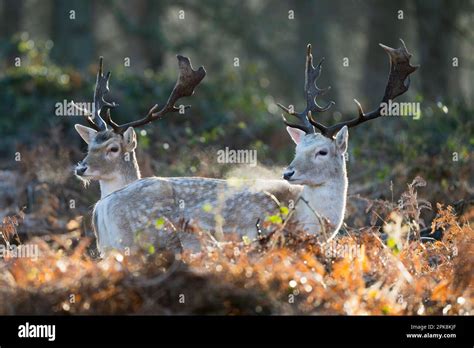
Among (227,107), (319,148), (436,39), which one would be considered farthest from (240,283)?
(436,39)

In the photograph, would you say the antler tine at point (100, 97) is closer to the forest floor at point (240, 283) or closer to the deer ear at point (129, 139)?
the deer ear at point (129, 139)

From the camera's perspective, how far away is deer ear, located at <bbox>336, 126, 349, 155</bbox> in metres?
10.9

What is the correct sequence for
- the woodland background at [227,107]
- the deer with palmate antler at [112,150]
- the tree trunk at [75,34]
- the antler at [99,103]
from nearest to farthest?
the deer with palmate antler at [112,150], the antler at [99,103], the woodland background at [227,107], the tree trunk at [75,34]

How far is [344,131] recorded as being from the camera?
10.9 metres

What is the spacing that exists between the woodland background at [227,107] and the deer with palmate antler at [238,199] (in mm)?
433

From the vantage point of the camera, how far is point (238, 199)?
35.5 ft

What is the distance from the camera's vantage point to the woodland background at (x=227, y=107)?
13.8 m

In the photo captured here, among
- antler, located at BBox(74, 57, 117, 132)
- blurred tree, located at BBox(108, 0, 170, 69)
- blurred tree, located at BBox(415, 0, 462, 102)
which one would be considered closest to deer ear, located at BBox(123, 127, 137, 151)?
antler, located at BBox(74, 57, 117, 132)

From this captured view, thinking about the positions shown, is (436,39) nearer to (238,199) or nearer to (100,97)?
(100,97)

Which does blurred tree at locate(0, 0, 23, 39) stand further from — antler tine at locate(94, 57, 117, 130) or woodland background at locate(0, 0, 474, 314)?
antler tine at locate(94, 57, 117, 130)

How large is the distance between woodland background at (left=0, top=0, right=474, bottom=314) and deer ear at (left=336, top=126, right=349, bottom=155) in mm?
656

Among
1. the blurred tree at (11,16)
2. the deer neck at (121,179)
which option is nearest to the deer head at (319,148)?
the deer neck at (121,179)

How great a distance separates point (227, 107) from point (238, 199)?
29.0 ft
